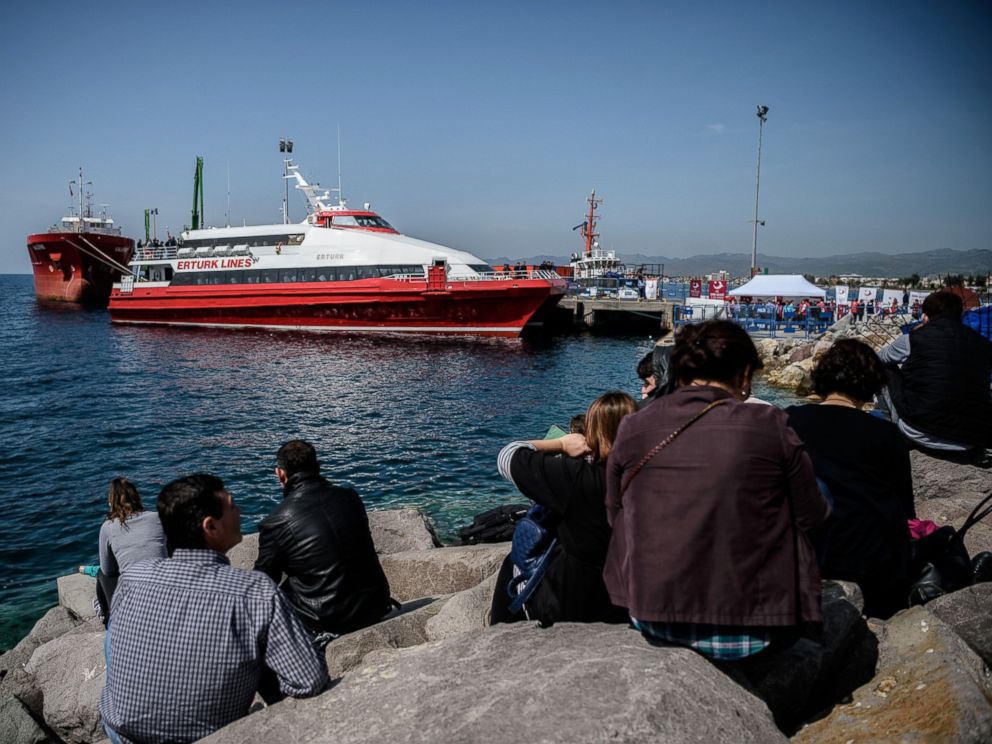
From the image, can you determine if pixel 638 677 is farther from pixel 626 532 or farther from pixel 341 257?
pixel 341 257

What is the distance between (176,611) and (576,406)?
16.1 metres

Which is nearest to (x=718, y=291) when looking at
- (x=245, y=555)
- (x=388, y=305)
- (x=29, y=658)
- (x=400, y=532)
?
(x=388, y=305)

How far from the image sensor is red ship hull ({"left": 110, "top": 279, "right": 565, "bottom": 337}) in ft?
96.1

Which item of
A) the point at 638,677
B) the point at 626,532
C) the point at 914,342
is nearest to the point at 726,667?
the point at 638,677

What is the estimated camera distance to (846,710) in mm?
2562

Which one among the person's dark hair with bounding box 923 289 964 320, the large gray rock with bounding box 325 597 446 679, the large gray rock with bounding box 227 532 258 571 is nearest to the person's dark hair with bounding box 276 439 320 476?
the large gray rock with bounding box 325 597 446 679

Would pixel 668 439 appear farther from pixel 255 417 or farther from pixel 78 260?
pixel 78 260

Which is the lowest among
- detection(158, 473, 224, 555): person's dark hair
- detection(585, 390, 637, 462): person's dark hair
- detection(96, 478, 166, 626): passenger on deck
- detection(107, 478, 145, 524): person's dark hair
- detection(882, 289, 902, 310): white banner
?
detection(96, 478, 166, 626): passenger on deck

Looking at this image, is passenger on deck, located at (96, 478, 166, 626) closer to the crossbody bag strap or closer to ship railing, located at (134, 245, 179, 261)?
the crossbody bag strap

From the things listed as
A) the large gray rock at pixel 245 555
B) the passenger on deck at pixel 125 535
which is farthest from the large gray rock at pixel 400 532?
the passenger on deck at pixel 125 535

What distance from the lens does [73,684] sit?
4281mm

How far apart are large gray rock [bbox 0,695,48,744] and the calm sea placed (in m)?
3.37

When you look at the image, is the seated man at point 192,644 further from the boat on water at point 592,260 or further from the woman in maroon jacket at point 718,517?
the boat on water at point 592,260

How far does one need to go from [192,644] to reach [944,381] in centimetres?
434
